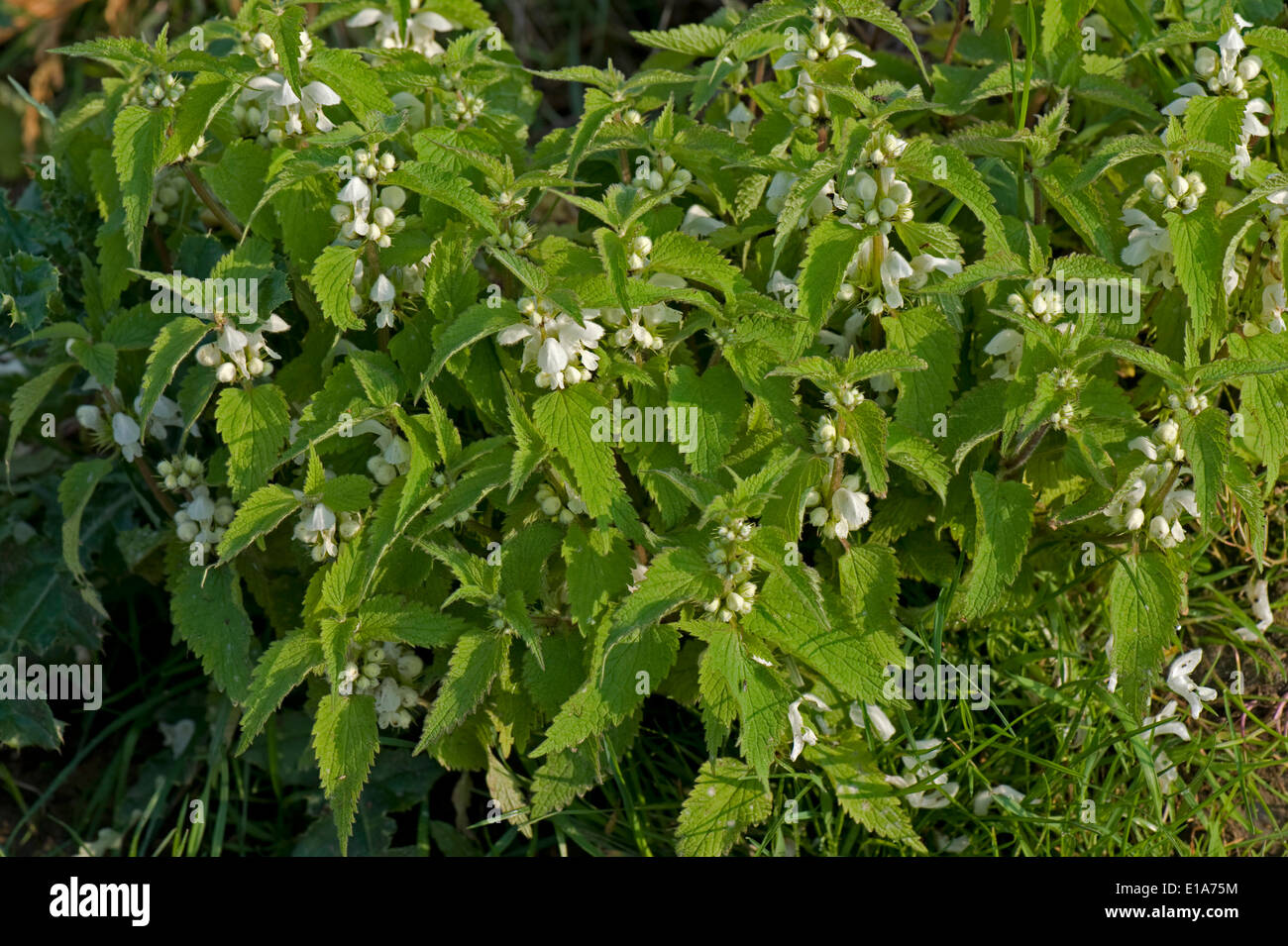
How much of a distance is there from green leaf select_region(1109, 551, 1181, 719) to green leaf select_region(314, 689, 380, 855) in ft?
5.50

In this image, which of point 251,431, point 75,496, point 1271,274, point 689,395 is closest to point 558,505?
point 689,395

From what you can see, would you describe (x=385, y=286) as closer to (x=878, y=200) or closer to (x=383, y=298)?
(x=383, y=298)

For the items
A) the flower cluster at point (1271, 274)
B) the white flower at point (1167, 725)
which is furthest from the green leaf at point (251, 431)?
the flower cluster at point (1271, 274)

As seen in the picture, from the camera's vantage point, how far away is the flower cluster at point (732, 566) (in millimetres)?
2490

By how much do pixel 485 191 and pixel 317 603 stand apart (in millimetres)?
1082

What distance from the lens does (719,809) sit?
285 cm

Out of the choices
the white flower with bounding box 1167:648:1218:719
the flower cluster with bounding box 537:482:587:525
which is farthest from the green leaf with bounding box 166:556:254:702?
the white flower with bounding box 1167:648:1218:719

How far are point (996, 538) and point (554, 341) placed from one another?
1.05m

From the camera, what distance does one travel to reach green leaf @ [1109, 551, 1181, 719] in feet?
8.86

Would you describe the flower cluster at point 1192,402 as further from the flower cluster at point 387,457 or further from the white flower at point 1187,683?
the flower cluster at point 387,457

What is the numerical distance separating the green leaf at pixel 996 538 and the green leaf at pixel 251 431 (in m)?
1.59

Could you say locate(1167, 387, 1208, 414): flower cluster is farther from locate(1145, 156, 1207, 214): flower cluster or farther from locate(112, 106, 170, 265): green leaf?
locate(112, 106, 170, 265): green leaf

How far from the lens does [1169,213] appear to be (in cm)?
275
